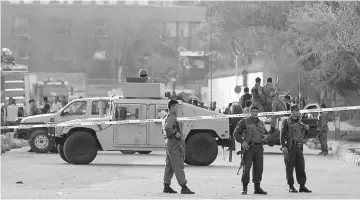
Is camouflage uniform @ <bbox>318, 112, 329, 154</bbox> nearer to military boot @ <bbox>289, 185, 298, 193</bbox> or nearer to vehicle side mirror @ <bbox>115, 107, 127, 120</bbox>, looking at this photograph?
vehicle side mirror @ <bbox>115, 107, 127, 120</bbox>

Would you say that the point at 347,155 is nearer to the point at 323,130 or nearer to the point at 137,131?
the point at 323,130

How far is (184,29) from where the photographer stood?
129375mm

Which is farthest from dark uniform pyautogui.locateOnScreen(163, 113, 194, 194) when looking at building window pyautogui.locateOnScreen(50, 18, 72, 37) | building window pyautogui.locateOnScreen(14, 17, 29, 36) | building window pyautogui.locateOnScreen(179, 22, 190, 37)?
building window pyautogui.locateOnScreen(179, 22, 190, 37)

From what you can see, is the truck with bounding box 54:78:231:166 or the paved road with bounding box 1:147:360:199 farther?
the truck with bounding box 54:78:231:166

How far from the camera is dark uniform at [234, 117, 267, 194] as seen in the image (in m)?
18.5

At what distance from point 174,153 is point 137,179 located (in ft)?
11.7

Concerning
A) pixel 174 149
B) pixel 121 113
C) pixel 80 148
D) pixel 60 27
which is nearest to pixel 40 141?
pixel 80 148

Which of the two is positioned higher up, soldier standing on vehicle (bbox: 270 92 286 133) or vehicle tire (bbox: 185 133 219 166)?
soldier standing on vehicle (bbox: 270 92 286 133)

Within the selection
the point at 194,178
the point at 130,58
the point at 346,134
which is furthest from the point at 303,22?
the point at 130,58

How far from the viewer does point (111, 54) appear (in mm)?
122250

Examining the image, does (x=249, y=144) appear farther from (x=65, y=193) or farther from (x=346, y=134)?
(x=346, y=134)

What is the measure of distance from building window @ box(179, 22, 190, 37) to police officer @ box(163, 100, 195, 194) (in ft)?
360

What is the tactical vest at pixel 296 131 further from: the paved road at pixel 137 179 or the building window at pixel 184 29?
the building window at pixel 184 29

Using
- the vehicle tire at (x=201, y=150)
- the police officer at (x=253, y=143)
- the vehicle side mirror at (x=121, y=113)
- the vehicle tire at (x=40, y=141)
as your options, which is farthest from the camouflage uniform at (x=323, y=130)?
the police officer at (x=253, y=143)
